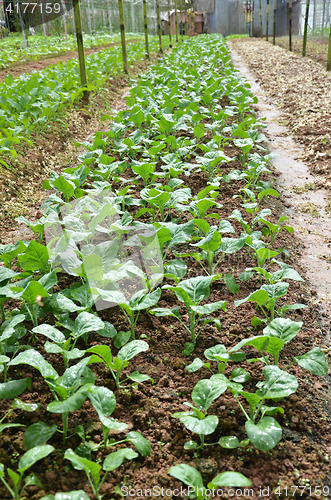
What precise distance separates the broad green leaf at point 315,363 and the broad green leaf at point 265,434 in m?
0.34

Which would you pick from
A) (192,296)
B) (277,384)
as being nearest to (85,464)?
(277,384)

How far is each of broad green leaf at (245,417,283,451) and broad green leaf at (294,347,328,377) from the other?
1.11ft

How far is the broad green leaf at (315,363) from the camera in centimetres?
181

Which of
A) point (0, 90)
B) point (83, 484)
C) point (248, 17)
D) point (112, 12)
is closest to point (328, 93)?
point (0, 90)

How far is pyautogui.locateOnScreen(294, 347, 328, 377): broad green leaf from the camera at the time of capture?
181 centimetres

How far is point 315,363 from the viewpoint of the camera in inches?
72.0

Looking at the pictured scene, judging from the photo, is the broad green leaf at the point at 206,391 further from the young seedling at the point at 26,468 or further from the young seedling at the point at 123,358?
the young seedling at the point at 26,468

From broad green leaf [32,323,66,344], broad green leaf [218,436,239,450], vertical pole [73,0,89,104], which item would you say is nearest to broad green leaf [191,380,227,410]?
broad green leaf [218,436,239,450]

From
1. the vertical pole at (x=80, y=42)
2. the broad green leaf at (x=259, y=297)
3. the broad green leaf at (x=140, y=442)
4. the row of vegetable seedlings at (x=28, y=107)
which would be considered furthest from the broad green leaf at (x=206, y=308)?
the vertical pole at (x=80, y=42)

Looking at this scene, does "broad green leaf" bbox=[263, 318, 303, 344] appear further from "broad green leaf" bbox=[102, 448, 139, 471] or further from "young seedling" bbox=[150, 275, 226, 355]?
"broad green leaf" bbox=[102, 448, 139, 471]

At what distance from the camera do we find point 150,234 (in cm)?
267

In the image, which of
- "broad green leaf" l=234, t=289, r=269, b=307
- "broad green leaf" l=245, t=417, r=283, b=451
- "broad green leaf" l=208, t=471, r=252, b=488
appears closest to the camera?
"broad green leaf" l=208, t=471, r=252, b=488

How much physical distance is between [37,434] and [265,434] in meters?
0.87

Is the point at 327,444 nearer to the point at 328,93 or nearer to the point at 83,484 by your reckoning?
the point at 83,484
